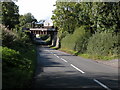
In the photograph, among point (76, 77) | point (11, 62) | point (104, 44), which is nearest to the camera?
point (11, 62)

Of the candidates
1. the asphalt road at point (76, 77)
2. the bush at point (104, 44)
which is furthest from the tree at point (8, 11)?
the bush at point (104, 44)

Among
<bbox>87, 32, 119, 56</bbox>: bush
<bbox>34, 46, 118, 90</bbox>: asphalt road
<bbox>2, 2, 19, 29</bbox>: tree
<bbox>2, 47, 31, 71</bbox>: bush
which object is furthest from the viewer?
<bbox>87, 32, 119, 56</bbox>: bush

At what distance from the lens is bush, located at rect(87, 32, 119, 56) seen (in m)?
24.5

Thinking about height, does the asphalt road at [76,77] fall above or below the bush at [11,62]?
below

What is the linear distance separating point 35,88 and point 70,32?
39.8m

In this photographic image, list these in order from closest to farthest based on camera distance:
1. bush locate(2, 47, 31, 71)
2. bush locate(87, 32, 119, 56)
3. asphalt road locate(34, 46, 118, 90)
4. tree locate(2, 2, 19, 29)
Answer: asphalt road locate(34, 46, 118, 90)
bush locate(2, 47, 31, 71)
tree locate(2, 2, 19, 29)
bush locate(87, 32, 119, 56)

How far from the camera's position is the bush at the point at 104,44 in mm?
24516

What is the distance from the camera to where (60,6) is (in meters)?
45.5

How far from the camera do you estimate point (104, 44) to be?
26453mm

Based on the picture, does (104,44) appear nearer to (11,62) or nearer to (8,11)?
(8,11)

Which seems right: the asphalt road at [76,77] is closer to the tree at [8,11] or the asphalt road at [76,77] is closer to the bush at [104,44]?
the bush at [104,44]

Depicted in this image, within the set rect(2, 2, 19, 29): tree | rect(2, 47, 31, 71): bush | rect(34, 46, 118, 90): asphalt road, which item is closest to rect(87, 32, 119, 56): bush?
rect(34, 46, 118, 90): asphalt road

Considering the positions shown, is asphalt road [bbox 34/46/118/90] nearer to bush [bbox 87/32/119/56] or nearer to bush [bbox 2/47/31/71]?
bush [bbox 2/47/31/71]

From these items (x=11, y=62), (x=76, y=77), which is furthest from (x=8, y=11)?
(x=76, y=77)
